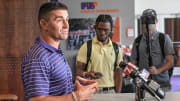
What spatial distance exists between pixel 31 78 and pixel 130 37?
5122 mm

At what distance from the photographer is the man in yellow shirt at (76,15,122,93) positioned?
228cm

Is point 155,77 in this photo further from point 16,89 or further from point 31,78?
point 16,89

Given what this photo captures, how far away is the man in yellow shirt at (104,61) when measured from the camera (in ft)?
7.47

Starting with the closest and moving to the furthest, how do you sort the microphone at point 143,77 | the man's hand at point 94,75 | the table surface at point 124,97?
the microphone at point 143,77 → the table surface at point 124,97 → the man's hand at point 94,75

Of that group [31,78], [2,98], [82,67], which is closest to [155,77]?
[82,67]

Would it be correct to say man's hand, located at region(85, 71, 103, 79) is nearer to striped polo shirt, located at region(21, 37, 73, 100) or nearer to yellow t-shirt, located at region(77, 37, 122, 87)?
yellow t-shirt, located at region(77, 37, 122, 87)

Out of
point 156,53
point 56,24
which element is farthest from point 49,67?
point 156,53

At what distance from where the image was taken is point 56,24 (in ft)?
3.97

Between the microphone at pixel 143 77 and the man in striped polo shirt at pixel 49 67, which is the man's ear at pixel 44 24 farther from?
the microphone at pixel 143 77

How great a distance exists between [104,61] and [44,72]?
1259 millimetres

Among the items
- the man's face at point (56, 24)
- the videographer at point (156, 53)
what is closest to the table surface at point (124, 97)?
Result: the videographer at point (156, 53)

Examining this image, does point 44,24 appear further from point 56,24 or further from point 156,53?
point 156,53

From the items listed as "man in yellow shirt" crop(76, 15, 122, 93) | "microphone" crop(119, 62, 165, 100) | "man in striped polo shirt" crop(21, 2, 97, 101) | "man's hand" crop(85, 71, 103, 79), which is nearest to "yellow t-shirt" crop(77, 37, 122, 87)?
"man in yellow shirt" crop(76, 15, 122, 93)

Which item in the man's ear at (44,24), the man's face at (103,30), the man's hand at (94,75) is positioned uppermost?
the man's ear at (44,24)
